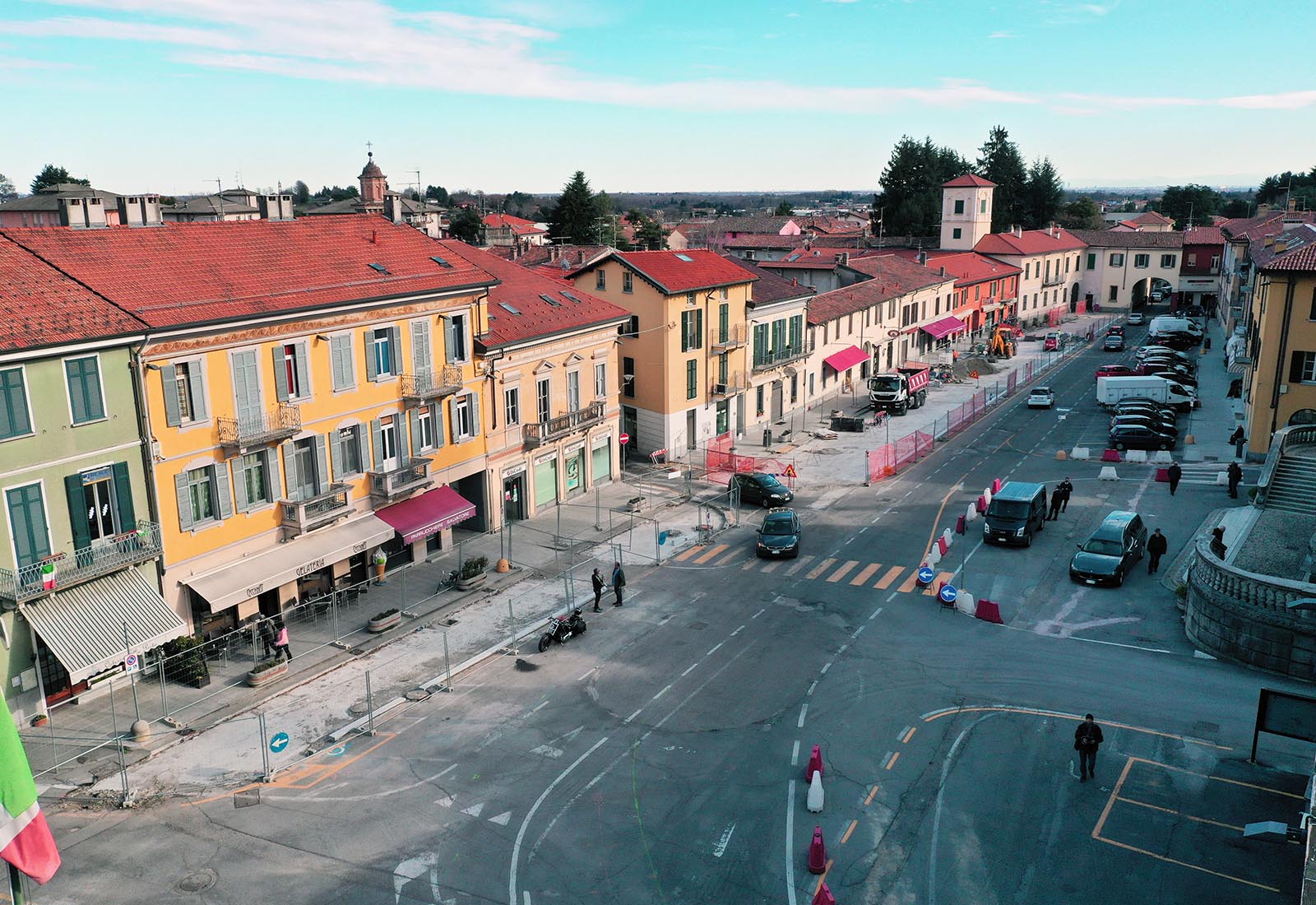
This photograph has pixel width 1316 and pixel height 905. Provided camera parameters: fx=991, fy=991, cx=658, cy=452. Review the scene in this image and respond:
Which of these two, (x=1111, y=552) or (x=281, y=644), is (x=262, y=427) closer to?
(x=281, y=644)

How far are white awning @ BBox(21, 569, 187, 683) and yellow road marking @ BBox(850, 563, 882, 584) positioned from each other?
22815mm

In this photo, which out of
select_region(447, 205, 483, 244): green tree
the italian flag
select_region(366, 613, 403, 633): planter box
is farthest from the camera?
select_region(447, 205, 483, 244): green tree

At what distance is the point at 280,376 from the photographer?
3253 centimetres

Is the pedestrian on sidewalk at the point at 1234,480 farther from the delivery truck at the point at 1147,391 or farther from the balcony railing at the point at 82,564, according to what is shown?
the balcony railing at the point at 82,564

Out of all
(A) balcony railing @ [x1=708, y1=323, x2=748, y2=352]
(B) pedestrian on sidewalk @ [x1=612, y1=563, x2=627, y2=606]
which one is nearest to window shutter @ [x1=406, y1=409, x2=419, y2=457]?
(B) pedestrian on sidewalk @ [x1=612, y1=563, x2=627, y2=606]

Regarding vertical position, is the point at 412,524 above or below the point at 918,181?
below

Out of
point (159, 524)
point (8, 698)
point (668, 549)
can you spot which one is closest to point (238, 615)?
point (159, 524)

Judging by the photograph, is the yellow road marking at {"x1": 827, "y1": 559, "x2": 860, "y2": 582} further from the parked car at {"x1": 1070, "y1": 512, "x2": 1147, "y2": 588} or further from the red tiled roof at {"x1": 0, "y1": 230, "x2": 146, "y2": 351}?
the red tiled roof at {"x1": 0, "y1": 230, "x2": 146, "y2": 351}

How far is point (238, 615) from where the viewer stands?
105 ft

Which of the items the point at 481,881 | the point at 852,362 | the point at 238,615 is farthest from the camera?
the point at 852,362

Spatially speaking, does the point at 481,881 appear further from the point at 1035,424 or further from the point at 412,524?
the point at 1035,424

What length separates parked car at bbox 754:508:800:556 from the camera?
39.3 m

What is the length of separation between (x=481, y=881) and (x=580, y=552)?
68.2ft

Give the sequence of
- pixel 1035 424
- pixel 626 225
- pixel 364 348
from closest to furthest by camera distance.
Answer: pixel 364 348
pixel 1035 424
pixel 626 225
